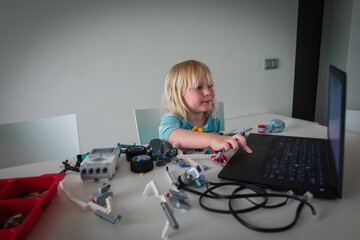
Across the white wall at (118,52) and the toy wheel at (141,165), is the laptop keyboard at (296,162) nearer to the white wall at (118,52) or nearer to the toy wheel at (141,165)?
the toy wheel at (141,165)

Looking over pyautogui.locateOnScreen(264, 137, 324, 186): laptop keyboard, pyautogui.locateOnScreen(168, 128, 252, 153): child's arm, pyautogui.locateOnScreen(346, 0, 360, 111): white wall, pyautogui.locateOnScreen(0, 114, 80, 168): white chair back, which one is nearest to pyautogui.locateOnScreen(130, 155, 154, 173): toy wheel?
pyautogui.locateOnScreen(168, 128, 252, 153): child's arm

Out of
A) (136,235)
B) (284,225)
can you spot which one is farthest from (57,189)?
(284,225)

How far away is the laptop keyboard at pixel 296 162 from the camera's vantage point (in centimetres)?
56

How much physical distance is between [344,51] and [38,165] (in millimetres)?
2645

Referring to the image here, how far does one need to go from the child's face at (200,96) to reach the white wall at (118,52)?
0.83 meters

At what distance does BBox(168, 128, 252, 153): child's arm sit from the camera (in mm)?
739

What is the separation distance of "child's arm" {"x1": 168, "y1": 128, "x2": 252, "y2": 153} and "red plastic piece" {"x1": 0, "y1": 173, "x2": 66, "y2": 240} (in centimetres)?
40

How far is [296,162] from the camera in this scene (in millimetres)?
644

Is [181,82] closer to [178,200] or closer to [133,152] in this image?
[133,152]

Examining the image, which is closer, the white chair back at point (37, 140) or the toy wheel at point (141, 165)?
the toy wheel at point (141, 165)

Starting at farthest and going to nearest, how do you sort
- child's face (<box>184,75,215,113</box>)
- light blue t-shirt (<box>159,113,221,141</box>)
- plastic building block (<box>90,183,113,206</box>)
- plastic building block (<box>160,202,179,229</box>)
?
child's face (<box>184,75,215,113</box>) → light blue t-shirt (<box>159,113,221,141</box>) → plastic building block (<box>90,183,113,206</box>) → plastic building block (<box>160,202,179,229</box>)

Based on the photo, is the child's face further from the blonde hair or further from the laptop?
the laptop

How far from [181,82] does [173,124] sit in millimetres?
210

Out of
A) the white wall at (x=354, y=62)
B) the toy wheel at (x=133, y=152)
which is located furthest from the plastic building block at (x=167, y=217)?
the white wall at (x=354, y=62)
